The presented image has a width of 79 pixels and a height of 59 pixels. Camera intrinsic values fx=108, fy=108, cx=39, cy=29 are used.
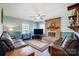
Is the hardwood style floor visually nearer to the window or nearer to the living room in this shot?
the living room

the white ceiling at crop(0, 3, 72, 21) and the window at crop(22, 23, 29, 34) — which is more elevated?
the white ceiling at crop(0, 3, 72, 21)

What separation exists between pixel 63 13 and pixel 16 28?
2.96ft

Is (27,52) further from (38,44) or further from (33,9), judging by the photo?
(33,9)

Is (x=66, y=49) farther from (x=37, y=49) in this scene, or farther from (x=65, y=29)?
(x=37, y=49)

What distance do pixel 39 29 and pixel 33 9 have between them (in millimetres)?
385

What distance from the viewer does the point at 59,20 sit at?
199cm

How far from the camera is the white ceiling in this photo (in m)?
1.95

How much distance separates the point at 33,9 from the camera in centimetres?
197

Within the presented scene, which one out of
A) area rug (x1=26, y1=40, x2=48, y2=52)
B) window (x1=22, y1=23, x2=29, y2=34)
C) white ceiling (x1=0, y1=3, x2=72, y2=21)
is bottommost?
area rug (x1=26, y1=40, x2=48, y2=52)

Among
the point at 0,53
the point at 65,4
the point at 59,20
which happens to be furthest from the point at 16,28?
the point at 65,4

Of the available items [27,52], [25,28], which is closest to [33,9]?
[25,28]

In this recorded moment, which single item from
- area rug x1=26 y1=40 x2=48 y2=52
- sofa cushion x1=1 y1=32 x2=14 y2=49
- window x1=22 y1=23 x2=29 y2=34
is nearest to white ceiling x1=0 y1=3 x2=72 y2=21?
window x1=22 y1=23 x2=29 y2=34

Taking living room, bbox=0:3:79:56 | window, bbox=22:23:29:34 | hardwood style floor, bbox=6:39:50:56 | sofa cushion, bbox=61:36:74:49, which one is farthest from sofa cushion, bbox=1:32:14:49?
sofa cushion, bbox=61:36:74:49

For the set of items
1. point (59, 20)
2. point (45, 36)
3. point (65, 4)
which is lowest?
point (45, 36)
